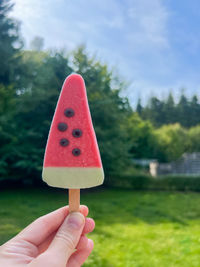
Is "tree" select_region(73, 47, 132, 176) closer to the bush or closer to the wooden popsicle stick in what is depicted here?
the bush

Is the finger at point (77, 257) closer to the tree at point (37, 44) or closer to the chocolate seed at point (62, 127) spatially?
the chocolate seed at point (62, 127)

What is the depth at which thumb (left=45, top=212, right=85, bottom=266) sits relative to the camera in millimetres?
1325

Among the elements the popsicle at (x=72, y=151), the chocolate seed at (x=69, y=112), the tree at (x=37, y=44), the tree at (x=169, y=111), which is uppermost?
the tree at (x=37, y=44)

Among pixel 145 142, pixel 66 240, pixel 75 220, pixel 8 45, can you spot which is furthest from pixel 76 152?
pixel 145 142

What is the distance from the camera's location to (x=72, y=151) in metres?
1.55

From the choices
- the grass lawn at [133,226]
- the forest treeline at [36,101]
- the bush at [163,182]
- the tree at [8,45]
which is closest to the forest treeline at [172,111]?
the bush at [163,182]

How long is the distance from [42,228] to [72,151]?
59 cm

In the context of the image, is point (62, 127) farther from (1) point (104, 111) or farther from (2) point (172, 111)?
(2) point (172, 111)

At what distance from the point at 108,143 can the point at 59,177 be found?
8.26 metres

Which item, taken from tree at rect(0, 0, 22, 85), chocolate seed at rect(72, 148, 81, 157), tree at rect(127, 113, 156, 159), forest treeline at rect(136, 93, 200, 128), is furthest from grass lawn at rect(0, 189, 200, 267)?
forest treeline at rect(136, 93, 200, 128)

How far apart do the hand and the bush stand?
1080 cm

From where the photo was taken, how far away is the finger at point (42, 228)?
158 cm

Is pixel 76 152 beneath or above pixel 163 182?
above

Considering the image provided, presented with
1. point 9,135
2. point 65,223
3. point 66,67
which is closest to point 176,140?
point 66,67
